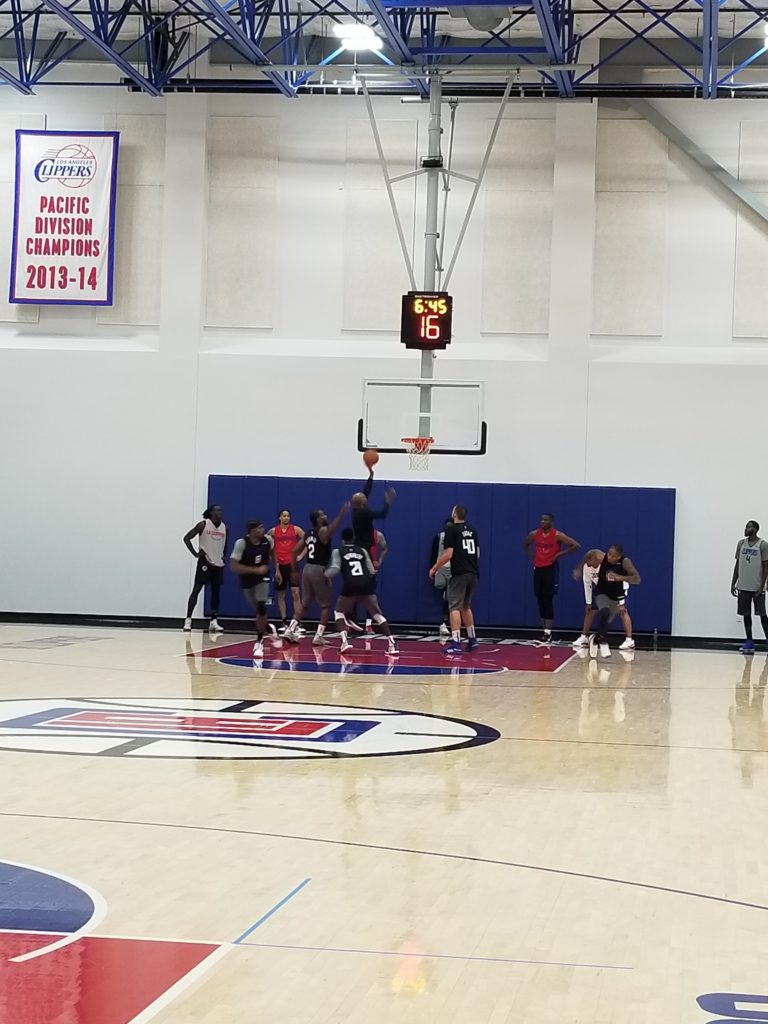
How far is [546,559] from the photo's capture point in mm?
19797

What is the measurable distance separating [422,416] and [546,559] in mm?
2781

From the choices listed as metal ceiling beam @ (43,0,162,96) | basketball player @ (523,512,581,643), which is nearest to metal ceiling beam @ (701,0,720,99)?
basketball player @ (523,512,581,643)

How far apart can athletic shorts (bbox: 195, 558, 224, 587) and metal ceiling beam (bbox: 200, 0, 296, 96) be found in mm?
7151

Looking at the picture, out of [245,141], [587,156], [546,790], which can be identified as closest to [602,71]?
[587,156]

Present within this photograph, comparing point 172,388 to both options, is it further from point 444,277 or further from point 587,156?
point 587,156

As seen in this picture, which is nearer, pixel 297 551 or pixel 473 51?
pixel 473 51

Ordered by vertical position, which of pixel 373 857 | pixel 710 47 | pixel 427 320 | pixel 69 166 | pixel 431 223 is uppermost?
pixel 710 47

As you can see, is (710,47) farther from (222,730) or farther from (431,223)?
(222,730)

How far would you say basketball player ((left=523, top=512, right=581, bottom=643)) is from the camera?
19.7m

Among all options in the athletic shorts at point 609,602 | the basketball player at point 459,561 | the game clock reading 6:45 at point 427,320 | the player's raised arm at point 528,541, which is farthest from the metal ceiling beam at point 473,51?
the athletic shorts at point 609,602

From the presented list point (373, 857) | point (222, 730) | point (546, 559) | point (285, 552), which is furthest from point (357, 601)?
point (373, 857)

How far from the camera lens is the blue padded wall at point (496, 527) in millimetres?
20750

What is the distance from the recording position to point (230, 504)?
21.4 m

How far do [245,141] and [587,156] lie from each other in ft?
18.0
